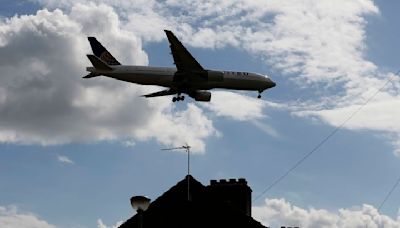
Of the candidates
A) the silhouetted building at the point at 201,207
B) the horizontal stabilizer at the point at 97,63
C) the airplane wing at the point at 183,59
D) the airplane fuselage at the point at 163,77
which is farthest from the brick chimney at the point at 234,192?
the horizontal stabilizer at the point at 97,63

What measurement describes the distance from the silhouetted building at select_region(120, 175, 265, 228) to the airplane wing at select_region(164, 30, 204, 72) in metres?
21.0

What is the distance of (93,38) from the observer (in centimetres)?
6562

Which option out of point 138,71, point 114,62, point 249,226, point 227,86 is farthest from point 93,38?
point 249,226

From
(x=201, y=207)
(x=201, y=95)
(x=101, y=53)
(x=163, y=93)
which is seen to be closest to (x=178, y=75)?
(x=201, y=95)

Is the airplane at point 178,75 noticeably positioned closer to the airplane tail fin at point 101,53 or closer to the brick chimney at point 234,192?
the airplane tail fin at point 101,53

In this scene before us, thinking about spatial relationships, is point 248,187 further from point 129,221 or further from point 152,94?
point 152,94

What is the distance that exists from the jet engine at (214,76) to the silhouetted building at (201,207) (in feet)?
72.4

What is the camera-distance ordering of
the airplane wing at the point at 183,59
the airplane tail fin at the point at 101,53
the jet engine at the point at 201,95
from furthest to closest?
the airplane tail fin at the point at 101,53, the jet engine at the point at 201,95, the airplane wing at the point at 183,59

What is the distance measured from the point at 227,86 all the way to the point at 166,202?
83.7 ft

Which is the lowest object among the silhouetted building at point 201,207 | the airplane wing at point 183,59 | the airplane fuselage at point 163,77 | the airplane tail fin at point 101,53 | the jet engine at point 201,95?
the silhouetted building at point 201,207

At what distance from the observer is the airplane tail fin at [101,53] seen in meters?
60.2

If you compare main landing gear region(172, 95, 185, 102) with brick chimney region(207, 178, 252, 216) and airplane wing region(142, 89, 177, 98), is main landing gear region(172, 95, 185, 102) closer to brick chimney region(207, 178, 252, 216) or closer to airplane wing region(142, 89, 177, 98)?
airplane wing region(142, 89, 177, 98)

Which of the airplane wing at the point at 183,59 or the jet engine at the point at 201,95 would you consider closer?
the airplane wing at the point at 183,59

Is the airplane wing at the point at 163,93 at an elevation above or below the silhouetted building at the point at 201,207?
above
